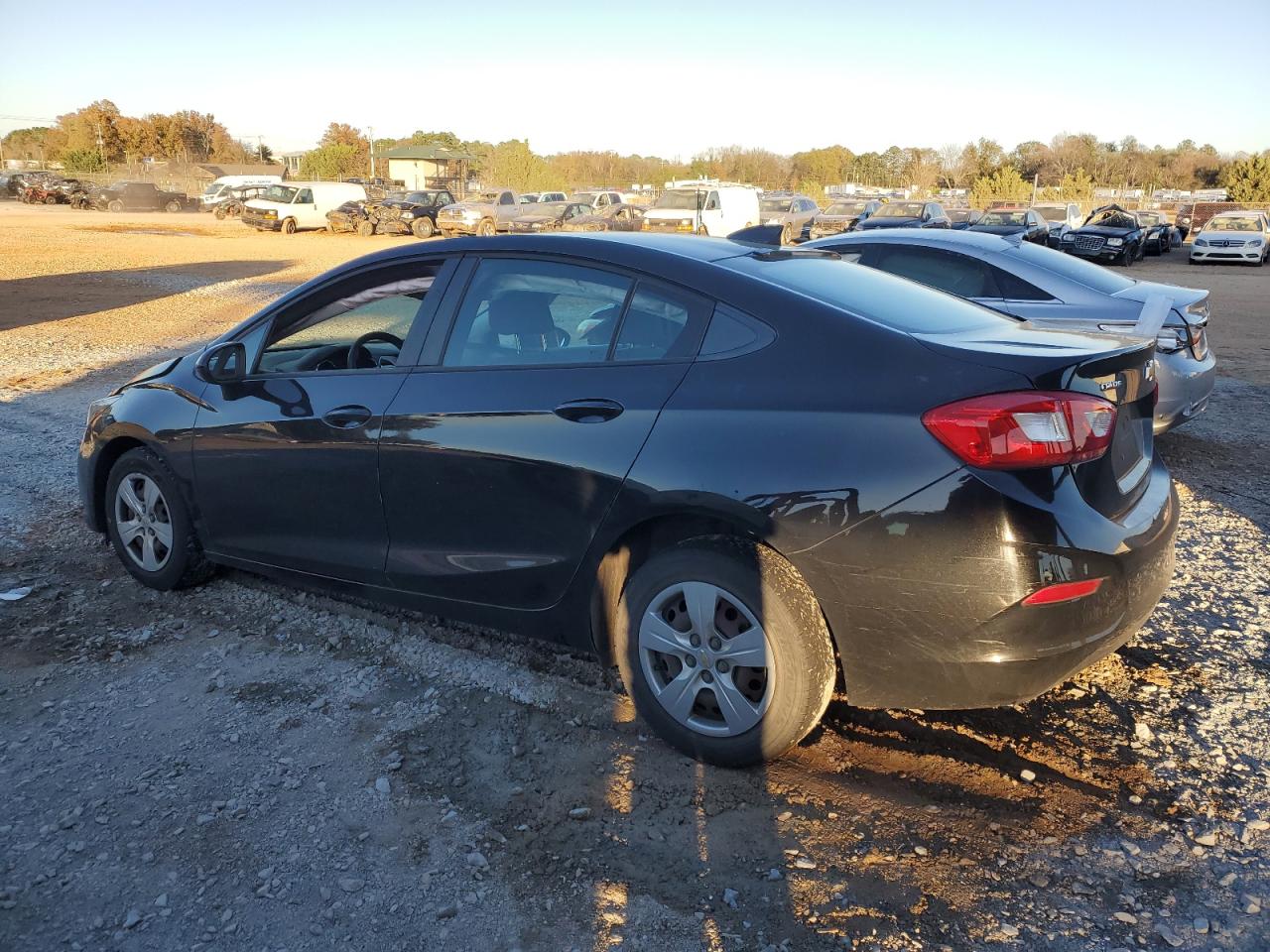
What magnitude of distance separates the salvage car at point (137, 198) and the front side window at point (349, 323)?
57.9 meters

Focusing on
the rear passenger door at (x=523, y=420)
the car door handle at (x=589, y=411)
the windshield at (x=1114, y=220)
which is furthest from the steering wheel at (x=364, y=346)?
the windshield at (x=1114, y=220)

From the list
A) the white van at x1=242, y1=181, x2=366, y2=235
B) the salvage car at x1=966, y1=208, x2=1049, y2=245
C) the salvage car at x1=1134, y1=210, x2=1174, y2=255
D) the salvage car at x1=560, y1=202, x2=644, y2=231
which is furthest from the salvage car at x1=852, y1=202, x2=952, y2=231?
the white van at x1=242, y1=181, x2=366, y2=235

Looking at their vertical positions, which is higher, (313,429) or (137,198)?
(137,198)

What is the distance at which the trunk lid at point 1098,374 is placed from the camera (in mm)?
2896

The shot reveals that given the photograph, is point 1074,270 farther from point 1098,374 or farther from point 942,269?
point 1098,374

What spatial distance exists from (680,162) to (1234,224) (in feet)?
242

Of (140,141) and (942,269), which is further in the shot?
(140,141)

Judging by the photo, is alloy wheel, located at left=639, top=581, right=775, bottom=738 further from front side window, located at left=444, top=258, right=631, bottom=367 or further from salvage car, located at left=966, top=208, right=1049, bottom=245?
salvage car, located at left=966, top=208, right=1049, bottom=245

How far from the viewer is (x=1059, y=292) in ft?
23.6

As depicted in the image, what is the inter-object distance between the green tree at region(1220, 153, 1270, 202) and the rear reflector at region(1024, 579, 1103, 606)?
186ft

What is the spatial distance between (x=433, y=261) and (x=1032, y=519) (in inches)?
94.8

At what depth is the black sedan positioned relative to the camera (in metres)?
2.84

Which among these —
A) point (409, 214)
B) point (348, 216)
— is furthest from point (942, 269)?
point (348, 216)

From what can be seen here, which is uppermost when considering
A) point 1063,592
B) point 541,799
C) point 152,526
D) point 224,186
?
point 224,186
